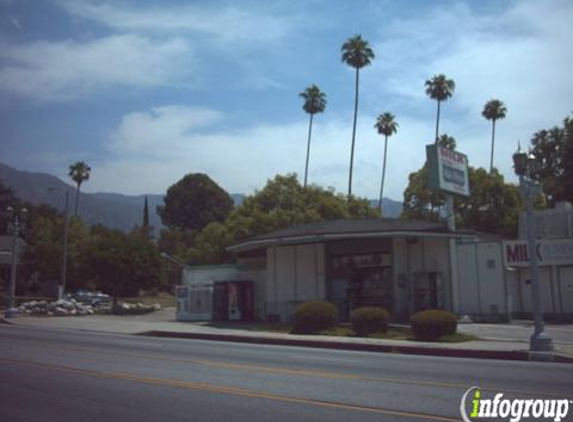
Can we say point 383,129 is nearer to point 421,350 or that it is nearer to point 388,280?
point 388,280

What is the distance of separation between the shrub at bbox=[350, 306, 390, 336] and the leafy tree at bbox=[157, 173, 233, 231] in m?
88.8

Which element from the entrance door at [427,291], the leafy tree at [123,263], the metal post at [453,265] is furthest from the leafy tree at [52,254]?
the metal post at [453,265]

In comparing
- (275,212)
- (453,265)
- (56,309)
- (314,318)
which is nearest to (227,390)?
(314,318)

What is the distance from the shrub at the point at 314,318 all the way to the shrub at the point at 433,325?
469 centimetres

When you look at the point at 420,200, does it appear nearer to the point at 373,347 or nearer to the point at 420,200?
the point at 420,200

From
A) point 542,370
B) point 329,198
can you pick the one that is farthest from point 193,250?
point 542,370

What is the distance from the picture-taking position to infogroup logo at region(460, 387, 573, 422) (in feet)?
29.3

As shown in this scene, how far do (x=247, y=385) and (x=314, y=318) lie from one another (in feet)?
54.0

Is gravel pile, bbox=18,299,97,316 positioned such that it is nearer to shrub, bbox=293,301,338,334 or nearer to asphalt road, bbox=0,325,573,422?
shrub, bbox=293,301,338,334

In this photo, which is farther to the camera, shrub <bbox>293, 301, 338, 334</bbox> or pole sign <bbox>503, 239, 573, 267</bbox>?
pole sign <bbox>503, 239, 573, 267</bbox>

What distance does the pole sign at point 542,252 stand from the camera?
34844mm

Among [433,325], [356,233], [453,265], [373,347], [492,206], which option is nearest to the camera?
[373,347]

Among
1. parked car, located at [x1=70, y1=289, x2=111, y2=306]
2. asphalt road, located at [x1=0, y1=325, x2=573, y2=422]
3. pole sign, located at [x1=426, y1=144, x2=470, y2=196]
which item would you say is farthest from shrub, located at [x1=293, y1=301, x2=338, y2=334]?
parked car, located at [x1=70, y1=289, x2=111, y2=306]

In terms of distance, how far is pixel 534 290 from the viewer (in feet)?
62.2
